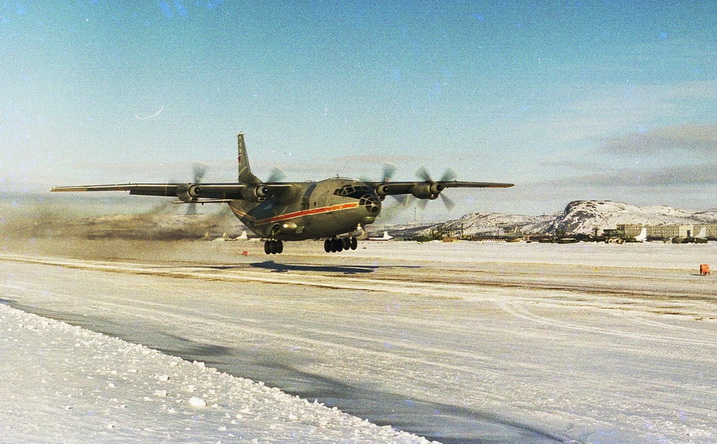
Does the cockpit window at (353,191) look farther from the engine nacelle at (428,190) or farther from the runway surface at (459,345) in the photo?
the runway surface at (459,345)

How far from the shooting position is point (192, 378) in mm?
10945

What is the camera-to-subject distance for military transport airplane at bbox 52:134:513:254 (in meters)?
41.1

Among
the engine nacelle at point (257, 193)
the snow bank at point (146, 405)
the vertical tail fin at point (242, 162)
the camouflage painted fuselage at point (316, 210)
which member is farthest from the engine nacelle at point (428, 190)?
the snow bank at point (146, 405)

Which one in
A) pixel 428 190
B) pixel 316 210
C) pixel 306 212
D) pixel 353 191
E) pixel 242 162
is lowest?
pixel 306 212

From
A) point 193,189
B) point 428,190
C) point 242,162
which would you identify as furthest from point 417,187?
point 242,162

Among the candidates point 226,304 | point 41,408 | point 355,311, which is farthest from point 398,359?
point 226,304

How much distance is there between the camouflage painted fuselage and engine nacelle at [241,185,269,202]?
79 centimetres

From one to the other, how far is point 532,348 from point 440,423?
22.3ft

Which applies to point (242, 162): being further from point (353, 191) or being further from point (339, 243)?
point (353, 191)

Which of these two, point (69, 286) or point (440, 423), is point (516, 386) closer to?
point (440, 423)

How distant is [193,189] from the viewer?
46656 mm

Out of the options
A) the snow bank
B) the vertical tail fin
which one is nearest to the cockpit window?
the vertical tail fin

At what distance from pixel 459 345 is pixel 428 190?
32525 millimetres

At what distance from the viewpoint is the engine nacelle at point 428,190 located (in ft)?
155
